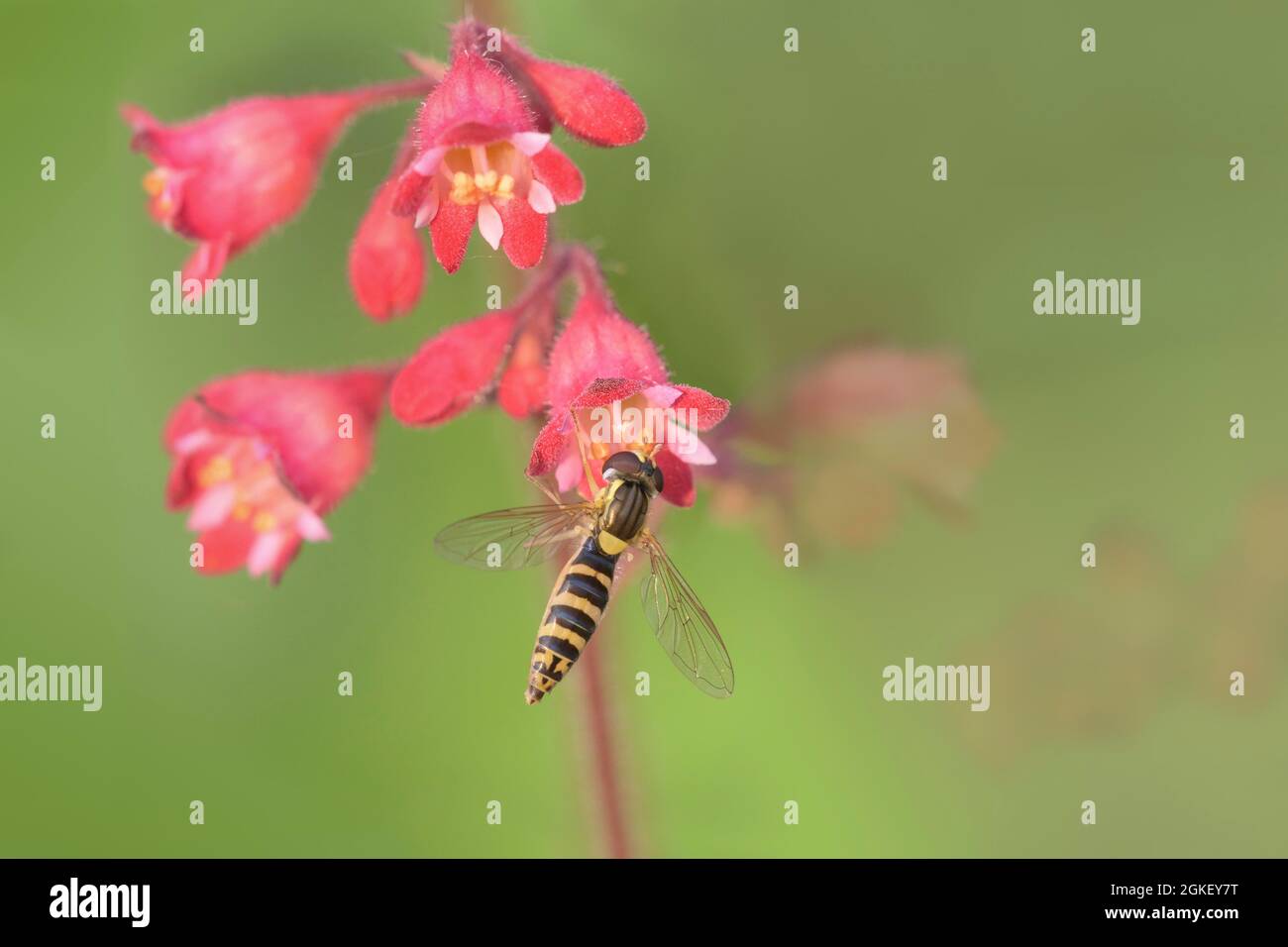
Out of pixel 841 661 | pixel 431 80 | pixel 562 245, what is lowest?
pixel 841 661

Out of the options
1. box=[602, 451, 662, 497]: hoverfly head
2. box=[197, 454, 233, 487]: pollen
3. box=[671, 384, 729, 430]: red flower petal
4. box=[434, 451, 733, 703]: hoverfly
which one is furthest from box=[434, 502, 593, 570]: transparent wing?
box=[197, 454, 233, 487]: pollen

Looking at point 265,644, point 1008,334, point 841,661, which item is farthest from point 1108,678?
point 265,644

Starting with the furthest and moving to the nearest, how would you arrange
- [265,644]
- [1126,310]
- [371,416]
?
[1126,310]
[265,644]
[371,416]

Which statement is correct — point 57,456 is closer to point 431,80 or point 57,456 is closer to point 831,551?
point 431,80

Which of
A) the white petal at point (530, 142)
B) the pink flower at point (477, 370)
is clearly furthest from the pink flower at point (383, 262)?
the white petal at point (530, 142)

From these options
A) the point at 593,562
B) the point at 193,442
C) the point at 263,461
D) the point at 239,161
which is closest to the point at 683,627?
the point at 593,562

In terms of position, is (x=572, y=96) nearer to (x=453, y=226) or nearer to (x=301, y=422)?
(x=453, y=226)
